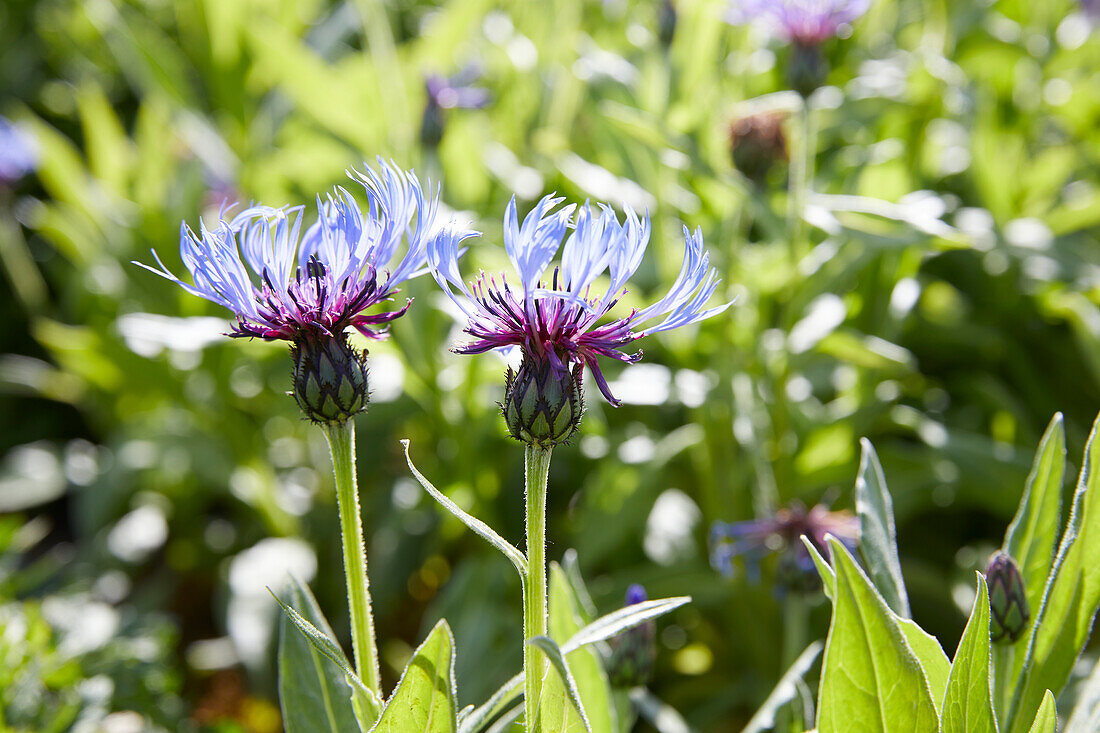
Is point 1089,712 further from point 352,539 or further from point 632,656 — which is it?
point 352,539

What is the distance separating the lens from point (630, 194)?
158 centimetres

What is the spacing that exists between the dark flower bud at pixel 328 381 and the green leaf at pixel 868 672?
1.17 feet

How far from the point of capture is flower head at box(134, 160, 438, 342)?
68 cm

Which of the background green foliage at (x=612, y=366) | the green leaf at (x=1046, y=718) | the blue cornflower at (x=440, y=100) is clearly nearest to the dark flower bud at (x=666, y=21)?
the background green foliage at (x=612, y=366)

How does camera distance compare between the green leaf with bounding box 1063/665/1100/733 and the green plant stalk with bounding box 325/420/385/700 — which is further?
A: the green leaf with bounding box 1063/665/1100/733

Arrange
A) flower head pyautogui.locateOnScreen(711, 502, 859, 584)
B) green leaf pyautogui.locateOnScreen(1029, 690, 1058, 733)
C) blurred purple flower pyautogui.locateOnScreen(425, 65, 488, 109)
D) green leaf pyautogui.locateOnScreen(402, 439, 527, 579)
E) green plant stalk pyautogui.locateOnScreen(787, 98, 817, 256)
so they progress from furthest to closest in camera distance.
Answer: blurred purple flower pyautogui.locateOnScreen(425, 65, 488, 109) < green plant stalk pyautogui.locateOnScreen(787, 98, 817, 256) < flower head pyautogui.locateOnScreen(711, 502, 859, 584) < green leaf pyautogui.locateOnScreen(1029, 690, 1058, 733) < green leaf pyautogui.locateOnScreen(402, 439, 527, 579)

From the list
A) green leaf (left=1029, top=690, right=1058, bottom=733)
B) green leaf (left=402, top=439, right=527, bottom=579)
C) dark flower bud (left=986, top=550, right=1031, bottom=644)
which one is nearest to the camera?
green leaf (left=402, top=439, right=527, bottom=579)

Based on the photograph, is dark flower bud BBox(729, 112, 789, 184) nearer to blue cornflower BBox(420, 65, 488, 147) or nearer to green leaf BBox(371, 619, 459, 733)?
blue cornflower BBox(420, 65, 488, 147)

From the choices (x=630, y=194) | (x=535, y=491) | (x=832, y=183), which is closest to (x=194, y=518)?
(x=630, y=194)

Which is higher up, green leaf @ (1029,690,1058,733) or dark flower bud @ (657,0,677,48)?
dark flower bud @ (657,0,677,48)

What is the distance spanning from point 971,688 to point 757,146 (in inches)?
37.3

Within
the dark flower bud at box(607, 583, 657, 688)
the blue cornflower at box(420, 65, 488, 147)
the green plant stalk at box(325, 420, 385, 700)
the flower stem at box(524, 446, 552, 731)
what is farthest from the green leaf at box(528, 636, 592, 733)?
the blue cornflower at box(420, 65, 488, 147)

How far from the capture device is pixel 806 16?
55.4 inches

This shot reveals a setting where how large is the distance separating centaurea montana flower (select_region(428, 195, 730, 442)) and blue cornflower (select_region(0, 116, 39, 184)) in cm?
222
